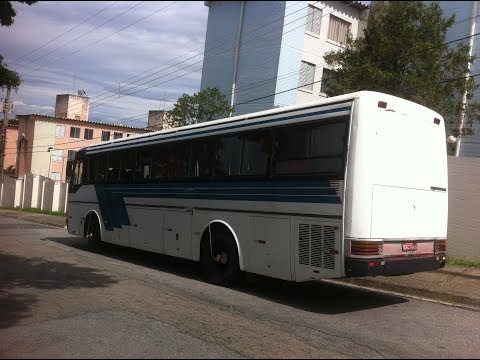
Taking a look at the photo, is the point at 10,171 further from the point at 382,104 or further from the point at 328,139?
the point at 382,104

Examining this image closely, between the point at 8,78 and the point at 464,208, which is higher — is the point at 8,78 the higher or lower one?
the higher one

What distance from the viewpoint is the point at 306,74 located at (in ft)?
82.7

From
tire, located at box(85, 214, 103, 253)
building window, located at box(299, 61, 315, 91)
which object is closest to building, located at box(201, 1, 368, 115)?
building window, located at box(299, 61, 315, 91)

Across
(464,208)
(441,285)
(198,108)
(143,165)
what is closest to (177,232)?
(143,165)

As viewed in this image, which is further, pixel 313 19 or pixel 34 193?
pixel 34 193

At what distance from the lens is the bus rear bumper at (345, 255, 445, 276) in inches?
260

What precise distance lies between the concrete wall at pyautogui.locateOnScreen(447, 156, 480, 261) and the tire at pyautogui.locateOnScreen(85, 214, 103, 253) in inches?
358

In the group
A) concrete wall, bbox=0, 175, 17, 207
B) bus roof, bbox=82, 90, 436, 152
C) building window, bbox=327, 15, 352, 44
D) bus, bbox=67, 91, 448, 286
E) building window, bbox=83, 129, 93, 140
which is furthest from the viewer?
building window, bbox=83, 129, 93, 140

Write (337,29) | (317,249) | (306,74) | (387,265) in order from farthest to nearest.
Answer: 1. (337,29)
2. (306,74)
3. (317,249)
4. (387,265)

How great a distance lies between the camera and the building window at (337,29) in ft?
85.8

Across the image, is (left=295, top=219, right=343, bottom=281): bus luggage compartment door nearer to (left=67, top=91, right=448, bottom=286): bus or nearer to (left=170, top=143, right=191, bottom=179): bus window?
(left=67, top=91, right=448, bottom=286): bus

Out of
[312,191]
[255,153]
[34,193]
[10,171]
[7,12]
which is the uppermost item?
[7,12]

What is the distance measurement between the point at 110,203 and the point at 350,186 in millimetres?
7874

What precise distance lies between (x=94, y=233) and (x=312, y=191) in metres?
8.40
